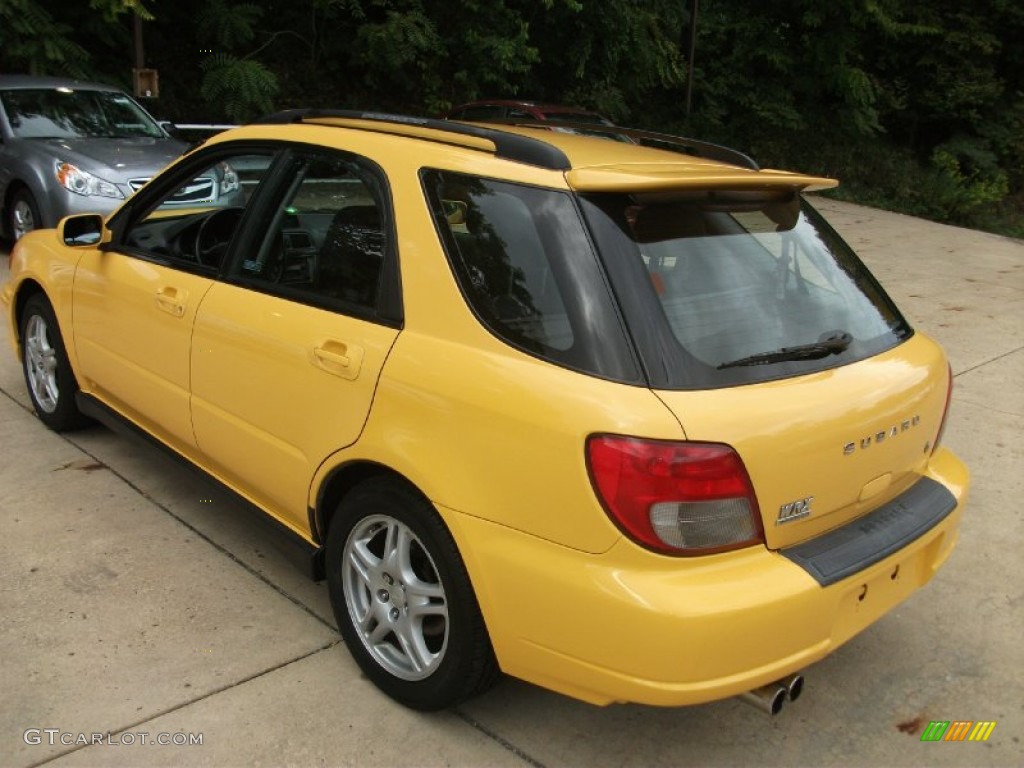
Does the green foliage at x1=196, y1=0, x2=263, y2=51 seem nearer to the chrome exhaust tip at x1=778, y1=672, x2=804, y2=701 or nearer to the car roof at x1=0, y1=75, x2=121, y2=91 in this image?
the car roof at x1=0, y1=75, x2=121, y2=91

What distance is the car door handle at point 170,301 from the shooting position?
3.42 m

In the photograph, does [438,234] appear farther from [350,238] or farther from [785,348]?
[785,348]

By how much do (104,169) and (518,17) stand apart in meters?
9.12

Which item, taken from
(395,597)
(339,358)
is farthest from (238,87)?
(395,597)

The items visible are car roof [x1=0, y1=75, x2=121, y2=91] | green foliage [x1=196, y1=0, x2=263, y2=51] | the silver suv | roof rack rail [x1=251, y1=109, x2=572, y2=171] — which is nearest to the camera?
roof rack rail [x1=251, y1=109, x2=572, y2=171]

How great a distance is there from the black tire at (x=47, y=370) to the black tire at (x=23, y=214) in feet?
12.3

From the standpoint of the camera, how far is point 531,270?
2434 millimetres

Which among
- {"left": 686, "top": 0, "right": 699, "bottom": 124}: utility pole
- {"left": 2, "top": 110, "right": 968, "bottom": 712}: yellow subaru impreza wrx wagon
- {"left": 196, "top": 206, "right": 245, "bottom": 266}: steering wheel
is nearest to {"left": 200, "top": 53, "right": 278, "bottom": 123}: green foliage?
{"left": 686, "top": 0, "right": 699, "bottom": 124}: utility pole

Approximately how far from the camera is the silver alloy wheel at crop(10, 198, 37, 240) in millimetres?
8062

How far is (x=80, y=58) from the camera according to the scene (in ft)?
38.1

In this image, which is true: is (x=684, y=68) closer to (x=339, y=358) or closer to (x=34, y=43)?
(x=34, y=43)

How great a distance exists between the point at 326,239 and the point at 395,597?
3.86ft

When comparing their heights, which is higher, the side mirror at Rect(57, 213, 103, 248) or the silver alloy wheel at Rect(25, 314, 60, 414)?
the side mirror at Rect(57, 213, 103, 248)

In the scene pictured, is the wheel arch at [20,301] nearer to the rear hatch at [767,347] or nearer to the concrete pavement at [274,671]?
the concrete pavement at [274,671]
